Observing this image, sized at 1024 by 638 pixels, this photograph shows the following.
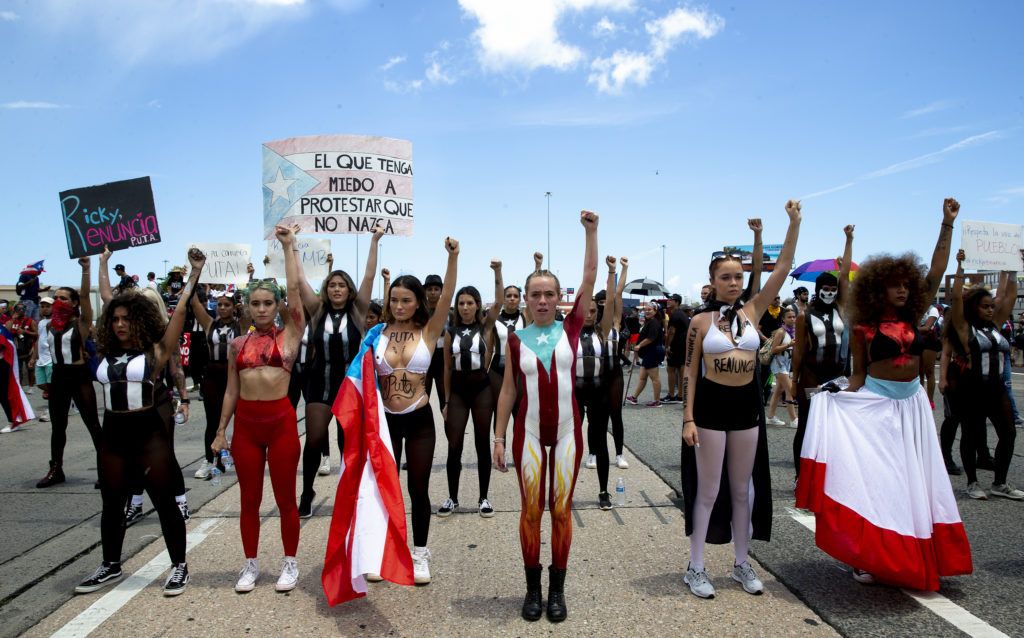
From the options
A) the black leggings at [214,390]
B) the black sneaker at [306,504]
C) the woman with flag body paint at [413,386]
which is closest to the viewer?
the woman with flag body paint at [413,386]

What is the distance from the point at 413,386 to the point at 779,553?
2.82 m

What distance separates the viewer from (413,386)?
430cm

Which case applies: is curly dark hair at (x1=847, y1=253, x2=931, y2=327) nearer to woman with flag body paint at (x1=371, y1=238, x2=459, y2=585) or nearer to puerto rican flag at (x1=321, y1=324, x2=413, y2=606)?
woman with flag body paint at (x1=371, y1=238, x2=459, y2=585)

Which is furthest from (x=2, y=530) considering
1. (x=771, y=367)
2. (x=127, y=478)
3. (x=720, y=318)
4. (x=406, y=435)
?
(x=771, y=367)

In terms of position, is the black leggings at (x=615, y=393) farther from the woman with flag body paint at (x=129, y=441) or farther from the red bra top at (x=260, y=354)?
the woman with flag body paint at (x=129, y=441)

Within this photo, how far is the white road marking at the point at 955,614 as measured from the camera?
10.8ft

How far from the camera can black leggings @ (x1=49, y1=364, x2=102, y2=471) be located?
6074 millimetres

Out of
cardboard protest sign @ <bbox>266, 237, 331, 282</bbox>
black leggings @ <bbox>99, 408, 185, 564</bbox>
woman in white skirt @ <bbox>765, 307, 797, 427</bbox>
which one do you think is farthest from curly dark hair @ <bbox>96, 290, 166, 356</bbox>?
woman in white skirt @ <bbox>765, 307, 797, 427</bbox>

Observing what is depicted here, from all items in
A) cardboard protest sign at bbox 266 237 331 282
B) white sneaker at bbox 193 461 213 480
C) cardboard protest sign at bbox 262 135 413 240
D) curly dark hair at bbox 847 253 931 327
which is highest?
cardboard protest sign at bbox 262 135 413 240

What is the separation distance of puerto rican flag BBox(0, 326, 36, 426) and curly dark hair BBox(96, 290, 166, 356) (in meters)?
5.60

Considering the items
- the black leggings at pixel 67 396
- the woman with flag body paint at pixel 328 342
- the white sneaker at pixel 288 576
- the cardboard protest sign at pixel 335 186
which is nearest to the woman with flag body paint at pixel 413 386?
the white sneaker at pixel 288 576

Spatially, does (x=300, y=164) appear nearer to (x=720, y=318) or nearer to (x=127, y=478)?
(x=127, y=478)

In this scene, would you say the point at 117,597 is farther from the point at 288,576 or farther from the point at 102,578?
the point at 288,576

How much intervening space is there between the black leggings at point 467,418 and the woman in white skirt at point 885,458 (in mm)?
2646
